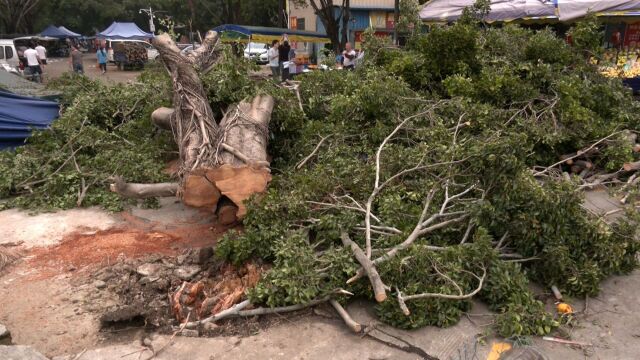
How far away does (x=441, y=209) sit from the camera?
4391 millimetres

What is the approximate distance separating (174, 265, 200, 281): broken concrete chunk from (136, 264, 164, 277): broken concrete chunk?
0.16 metres

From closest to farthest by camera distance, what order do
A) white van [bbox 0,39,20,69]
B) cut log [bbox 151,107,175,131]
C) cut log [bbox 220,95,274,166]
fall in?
cut log [bbox 220,95,274,166], cut log [bbox 151,107,175,131], white van [bbox 0,39,20,69]

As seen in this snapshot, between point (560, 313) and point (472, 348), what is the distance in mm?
821

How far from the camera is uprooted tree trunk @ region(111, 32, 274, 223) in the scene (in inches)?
192

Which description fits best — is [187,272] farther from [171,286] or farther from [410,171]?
[410,171]

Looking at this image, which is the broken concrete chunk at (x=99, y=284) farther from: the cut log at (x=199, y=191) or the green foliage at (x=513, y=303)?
the green foliage at (x=513, y=303)

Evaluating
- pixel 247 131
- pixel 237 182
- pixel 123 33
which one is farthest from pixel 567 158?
pixel 123 33

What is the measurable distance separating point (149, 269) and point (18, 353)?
4.87 feet

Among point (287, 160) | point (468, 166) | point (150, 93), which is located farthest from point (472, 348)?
point (150, 93)

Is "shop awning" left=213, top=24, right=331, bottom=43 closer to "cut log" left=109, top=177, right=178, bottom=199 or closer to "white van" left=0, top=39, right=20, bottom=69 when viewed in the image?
"white van" left=0, top=39, right=20, bottom=69

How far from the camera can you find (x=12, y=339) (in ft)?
11.9

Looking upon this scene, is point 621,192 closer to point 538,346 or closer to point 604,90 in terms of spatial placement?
point 604,90

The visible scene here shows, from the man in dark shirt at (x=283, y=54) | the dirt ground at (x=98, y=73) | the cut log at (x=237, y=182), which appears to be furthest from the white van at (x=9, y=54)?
the cut log at (x=237, y=182)

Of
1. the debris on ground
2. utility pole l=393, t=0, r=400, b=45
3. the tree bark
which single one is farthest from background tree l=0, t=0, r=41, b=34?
the debris on ground
